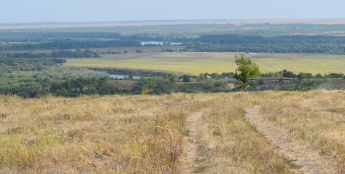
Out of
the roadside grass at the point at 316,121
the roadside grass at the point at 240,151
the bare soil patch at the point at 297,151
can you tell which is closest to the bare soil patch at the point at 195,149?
the roadside grass at the point at 240,151

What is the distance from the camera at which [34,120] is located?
15945mm

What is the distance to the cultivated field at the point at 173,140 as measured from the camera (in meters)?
9.25

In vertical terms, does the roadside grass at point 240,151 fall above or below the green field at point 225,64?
above

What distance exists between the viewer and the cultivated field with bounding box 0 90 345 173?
925cm

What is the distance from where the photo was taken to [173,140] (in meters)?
10.9

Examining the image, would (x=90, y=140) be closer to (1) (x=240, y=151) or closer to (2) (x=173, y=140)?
(2) (x=173, y=140)

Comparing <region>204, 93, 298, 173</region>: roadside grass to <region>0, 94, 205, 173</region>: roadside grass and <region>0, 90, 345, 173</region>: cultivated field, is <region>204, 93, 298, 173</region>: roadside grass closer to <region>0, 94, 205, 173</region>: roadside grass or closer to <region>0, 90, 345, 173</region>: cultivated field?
<region>0, 90, 345, 173</region>: cultivated field

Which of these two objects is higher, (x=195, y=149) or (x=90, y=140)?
(x=195, y=149)

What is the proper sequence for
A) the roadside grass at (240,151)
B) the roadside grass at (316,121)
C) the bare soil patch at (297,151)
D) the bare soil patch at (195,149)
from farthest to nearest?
1. the roadside grass at (316,121)
2. the bare soil patch at (195,149)
3. the bare soil patch at (297,151)
4. the roadside grass at (240,151)

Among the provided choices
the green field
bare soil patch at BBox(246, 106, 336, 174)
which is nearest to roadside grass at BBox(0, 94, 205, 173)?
bare soil patch at BBox(246, 106, 336, 174)

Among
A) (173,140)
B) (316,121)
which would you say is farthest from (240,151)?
(316,121)

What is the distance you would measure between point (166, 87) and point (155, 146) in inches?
Answer: 2271

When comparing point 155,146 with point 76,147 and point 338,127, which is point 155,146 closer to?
point 76,147

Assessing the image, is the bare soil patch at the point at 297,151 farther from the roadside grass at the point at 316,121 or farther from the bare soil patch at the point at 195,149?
the bare soil patch at the point at 195,149
